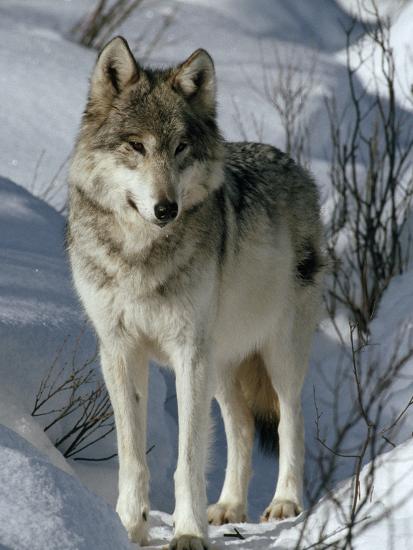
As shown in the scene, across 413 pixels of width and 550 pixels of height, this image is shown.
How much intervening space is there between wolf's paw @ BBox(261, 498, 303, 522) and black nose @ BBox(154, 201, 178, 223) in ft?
5.05

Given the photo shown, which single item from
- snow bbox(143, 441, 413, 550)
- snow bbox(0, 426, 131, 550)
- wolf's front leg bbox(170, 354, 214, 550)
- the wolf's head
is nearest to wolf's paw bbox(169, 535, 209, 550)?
wolf's front leg bbox(170, 354, 214, 550)

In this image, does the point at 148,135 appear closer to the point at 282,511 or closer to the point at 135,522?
the point at 135,522

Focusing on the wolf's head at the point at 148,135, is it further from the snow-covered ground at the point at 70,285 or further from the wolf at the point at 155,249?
the snow-covered ground at the point at 70,285

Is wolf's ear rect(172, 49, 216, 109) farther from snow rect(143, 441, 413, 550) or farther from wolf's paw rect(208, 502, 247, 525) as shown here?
wolf's paw rect(208, 502, 247, 525)

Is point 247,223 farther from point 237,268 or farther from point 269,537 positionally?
point 269,537

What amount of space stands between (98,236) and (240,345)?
94 cm

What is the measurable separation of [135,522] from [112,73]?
1.61 meters

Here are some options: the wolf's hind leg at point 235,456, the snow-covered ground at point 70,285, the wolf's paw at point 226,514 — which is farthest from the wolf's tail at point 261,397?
the snow-covered ground at point 70,285

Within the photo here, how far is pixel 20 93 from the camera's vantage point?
344 inches

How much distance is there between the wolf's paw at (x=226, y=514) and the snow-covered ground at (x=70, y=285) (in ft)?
0.90

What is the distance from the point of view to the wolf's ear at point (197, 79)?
398 cm

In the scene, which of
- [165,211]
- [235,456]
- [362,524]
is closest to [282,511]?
[235,456]

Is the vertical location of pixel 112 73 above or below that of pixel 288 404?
above

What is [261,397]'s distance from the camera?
482cm
